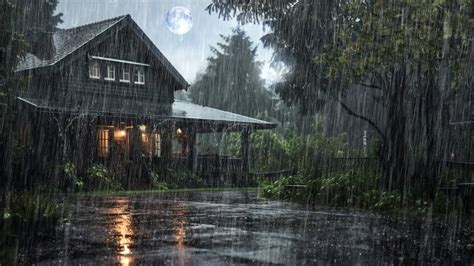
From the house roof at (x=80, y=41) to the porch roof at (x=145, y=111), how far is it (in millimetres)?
2399

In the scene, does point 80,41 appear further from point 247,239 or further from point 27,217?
point 247,239

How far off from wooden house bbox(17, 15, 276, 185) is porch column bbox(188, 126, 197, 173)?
0.05 metres

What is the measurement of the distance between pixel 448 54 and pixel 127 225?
22.1 ft

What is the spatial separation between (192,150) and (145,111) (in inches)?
162

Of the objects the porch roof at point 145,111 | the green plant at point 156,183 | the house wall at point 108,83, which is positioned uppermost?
the house wall at point 108,83

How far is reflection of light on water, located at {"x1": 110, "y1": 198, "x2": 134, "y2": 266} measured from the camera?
7.38 metres

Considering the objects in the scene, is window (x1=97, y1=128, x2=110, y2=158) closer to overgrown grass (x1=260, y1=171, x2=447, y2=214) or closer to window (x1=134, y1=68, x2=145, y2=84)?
window (x1=134, y1=68, x2=145, y2=84)

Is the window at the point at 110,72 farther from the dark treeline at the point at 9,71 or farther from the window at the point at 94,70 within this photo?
the dark treeline at the point at 9,71

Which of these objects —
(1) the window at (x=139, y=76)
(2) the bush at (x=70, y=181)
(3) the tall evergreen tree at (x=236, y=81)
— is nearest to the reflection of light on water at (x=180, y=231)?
(2) the bush at (x=70, y=181)

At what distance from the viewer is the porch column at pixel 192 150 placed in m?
29.7

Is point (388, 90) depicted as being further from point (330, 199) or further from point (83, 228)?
point (83, 228)

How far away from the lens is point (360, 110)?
40000 mm

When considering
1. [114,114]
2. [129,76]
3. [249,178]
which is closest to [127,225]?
[114,114]

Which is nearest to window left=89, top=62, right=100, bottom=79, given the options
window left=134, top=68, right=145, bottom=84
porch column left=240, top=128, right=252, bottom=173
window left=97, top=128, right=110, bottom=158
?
window left=134, top=68, right=145, bottom=84
